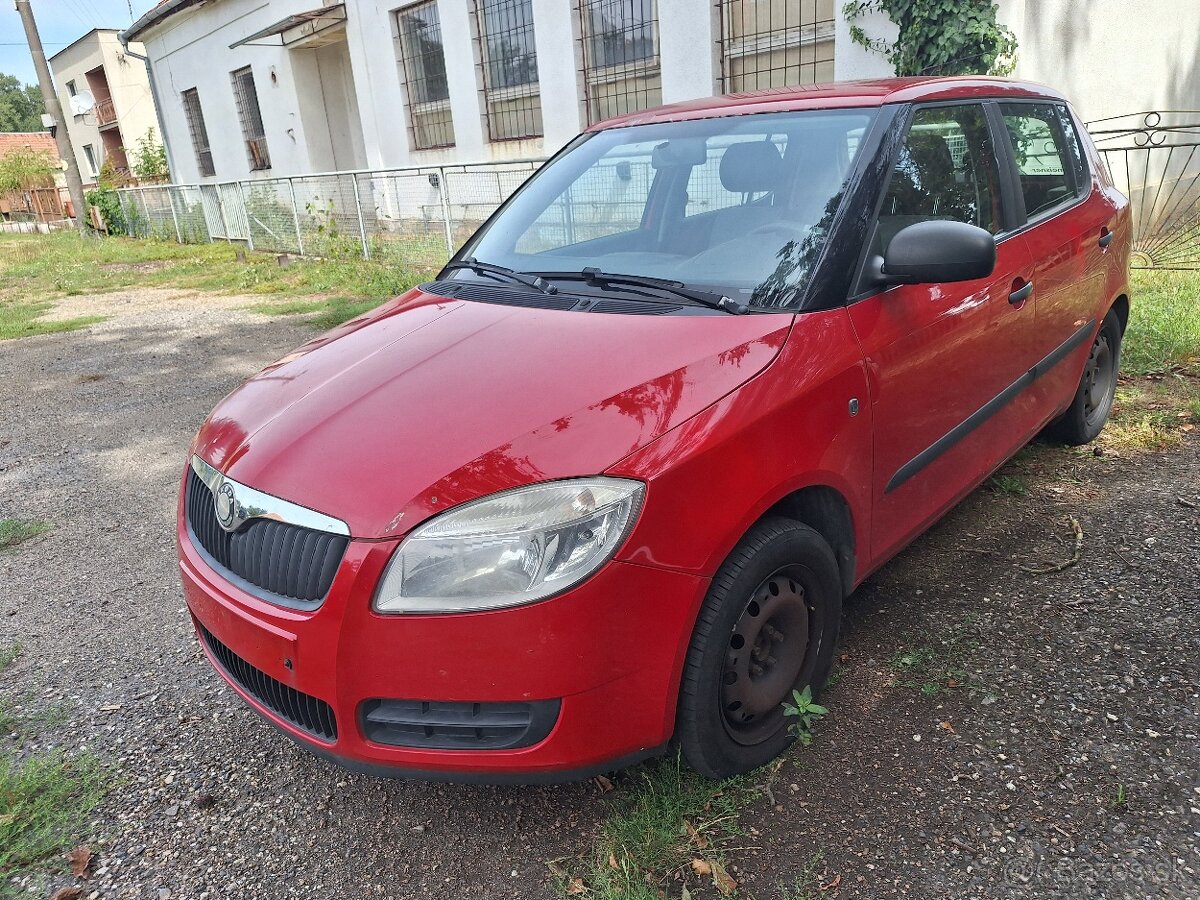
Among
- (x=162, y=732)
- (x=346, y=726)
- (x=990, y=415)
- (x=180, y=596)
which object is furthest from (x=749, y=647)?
(x=180, y=596)

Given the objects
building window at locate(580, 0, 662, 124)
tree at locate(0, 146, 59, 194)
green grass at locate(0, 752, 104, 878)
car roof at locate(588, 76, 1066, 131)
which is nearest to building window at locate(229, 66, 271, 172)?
building window at locate(580, 0, 662, 124)

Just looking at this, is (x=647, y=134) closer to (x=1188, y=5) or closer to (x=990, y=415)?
(x=990, y=415)

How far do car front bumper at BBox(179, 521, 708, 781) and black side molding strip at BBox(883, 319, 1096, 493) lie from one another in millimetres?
1045

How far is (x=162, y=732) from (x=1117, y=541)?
11.5 ft

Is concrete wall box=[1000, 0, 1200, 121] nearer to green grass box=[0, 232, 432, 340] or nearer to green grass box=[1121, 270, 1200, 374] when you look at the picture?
green grass box=[1121, 270, 1200, 374]

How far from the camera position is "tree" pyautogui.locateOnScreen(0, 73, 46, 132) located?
74.9 meters

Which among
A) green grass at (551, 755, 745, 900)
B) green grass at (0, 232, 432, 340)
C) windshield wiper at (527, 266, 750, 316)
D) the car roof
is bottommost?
green grass at (551, 755, 745, 900)

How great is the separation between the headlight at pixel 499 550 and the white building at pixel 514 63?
7284mm

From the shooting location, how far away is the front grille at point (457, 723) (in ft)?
6.01

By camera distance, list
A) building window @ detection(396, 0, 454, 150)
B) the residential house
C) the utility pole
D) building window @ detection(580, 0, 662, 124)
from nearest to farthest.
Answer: building window @ detection(580, 0, 662, 124) → building window @ detection(396, 0, 454, 150) → the utility pole → the residential house

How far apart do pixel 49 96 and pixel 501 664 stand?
2633cm

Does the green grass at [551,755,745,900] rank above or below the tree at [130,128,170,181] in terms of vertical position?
below

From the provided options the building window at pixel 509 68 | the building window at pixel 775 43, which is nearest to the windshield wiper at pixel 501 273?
the building window at pixel 775 43

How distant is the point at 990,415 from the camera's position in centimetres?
303
